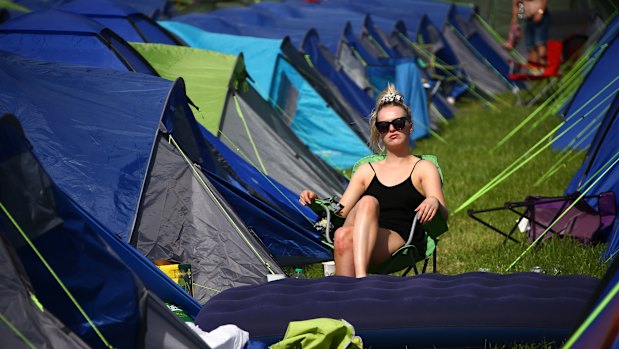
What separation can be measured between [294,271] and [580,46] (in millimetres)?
10272

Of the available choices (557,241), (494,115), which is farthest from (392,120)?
(494,115)

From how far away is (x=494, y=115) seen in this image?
46.4 ft

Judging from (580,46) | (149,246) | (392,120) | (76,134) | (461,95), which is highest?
(580,46)

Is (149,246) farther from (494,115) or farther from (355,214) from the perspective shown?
(494,115)

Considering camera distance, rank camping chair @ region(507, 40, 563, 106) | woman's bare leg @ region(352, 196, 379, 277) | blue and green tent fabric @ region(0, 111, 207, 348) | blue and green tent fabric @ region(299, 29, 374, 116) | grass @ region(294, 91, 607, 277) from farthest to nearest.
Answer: camping chair @ region(507, 40, 563, 106), blue and green tent fabric @ region(299, 29, 374, 116), grass @ region(294, 91, 607, 277), woman's bare leg @ region(352, 196, 379, 277), blue and green tent fabric @ region(0, 111, 207, 348)

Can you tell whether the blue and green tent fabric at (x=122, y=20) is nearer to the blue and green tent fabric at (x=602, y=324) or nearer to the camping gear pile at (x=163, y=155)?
the camping gear pile at (x=163, y=155)

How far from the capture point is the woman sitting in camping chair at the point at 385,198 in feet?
17.5

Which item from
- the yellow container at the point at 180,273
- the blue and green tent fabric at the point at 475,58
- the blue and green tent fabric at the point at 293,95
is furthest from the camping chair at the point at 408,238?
the blue and green tent fabric at the point at 475,58

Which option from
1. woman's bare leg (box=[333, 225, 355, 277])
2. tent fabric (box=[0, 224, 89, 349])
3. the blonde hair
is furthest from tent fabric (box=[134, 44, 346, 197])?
tent fabric (box=[0, 224, 89, 349])

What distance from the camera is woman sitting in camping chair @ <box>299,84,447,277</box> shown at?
5.33 metres

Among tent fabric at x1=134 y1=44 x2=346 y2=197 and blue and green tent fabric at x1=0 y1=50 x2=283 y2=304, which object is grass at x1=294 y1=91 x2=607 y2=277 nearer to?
blue and green tent fabric at x1=0 y1=50 x2=283 y2=304

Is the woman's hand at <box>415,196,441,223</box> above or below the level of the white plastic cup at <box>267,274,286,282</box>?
above

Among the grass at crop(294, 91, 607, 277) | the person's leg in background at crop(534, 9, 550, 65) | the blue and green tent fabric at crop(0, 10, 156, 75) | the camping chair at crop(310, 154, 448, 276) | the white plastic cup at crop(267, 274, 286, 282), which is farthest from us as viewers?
the person's leg in background at crop(534, 9, 550, 65)

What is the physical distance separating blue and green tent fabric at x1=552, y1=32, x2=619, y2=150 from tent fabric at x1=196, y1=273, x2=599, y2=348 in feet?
15.4
